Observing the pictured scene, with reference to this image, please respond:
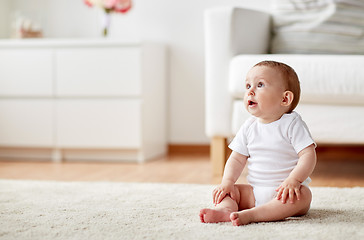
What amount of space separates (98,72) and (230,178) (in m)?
1.45

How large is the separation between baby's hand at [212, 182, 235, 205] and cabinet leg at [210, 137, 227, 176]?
2.78 feet

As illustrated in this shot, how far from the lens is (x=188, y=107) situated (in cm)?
303

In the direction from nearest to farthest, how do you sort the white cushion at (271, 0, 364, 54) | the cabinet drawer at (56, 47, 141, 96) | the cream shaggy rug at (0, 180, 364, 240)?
the cream shaggy rug at (0, 180, 364, 240)
the white cushion at (271, 0, 364, 54)
the cabinet drawer at (56, 47, 141, 96)

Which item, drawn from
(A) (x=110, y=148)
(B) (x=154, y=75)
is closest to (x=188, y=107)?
(B) (x=154, y=75)

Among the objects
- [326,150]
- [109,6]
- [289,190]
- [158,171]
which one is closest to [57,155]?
[158,171]

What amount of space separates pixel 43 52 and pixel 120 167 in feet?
2.30

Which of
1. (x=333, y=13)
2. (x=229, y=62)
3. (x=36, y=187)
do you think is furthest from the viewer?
(x=333, y=13)

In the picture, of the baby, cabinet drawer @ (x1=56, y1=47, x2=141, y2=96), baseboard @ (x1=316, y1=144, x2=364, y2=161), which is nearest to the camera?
the baby

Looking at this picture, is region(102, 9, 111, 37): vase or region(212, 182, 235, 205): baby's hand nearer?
region(212, 182, 235, 205): baby's hand

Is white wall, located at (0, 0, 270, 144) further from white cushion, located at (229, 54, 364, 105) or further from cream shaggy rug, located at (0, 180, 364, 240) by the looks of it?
cream shaggy rug, located at (0, 180, 364, 240)

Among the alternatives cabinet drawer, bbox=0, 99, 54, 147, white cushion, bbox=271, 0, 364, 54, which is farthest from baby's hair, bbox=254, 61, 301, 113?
cabinet drawer, bbox=0, 99, 54, 147

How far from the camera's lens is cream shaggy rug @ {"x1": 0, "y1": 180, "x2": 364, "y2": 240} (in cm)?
113

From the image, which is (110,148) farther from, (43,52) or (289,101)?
(289,101)

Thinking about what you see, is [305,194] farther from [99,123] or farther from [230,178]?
[99,123]
